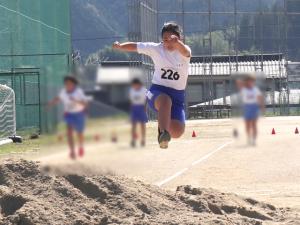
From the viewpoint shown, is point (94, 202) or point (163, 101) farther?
point (94, 202)

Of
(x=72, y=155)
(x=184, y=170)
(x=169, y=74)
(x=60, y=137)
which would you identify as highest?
(x=169, y=74)

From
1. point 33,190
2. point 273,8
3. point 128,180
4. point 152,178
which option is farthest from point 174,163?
point 273,8

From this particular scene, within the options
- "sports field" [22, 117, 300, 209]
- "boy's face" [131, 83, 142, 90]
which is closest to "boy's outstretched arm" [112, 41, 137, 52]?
"boy's face" [131, 83, 142, 90]

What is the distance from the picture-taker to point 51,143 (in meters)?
4.45

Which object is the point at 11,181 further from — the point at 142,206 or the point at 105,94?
the point at 105,94

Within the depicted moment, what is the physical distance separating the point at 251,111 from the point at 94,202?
14167mm

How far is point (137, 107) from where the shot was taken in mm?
4727

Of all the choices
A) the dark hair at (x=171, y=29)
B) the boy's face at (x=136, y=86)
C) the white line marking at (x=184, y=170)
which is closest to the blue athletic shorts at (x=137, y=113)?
the boy's face at (x=136, y=86)

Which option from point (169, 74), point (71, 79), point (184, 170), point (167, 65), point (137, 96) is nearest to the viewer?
point (71, 79)

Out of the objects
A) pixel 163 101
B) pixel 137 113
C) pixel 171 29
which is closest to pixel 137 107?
pixel 137 113

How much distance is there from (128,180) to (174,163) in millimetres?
13932

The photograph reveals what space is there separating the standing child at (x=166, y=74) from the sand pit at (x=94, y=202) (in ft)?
34.5

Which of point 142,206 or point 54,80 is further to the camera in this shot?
point 142,206

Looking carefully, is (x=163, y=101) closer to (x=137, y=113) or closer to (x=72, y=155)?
(x=137, y=113)
